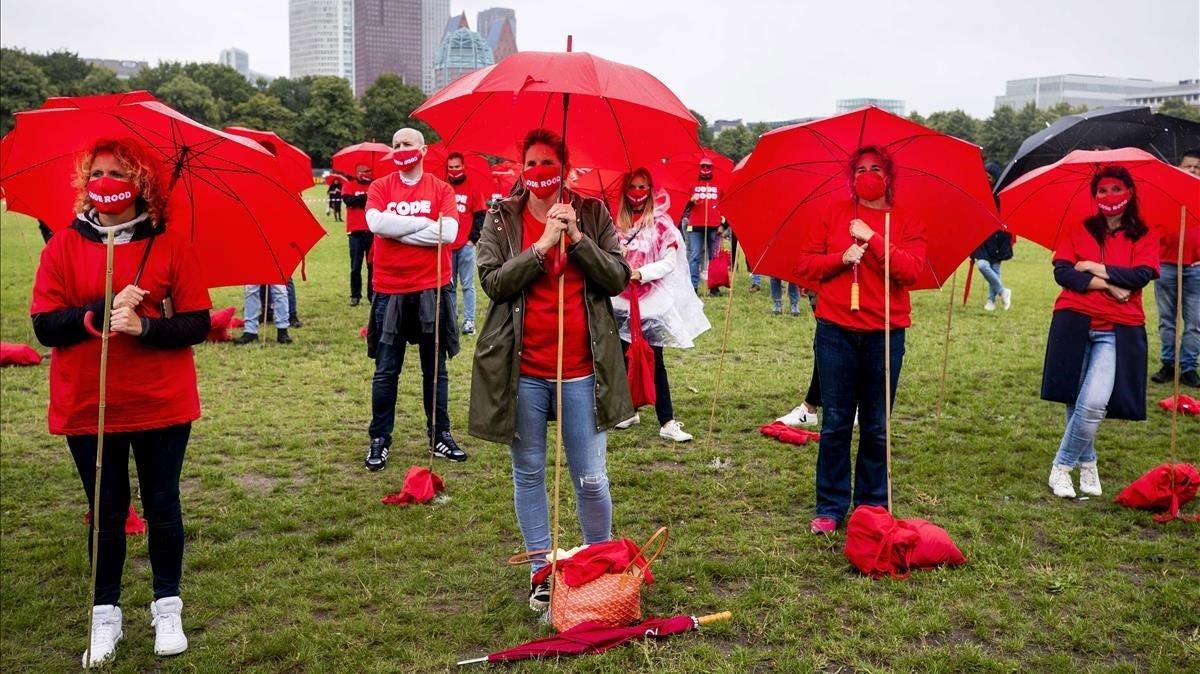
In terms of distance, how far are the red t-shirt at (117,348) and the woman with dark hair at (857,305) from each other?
10.6 feet

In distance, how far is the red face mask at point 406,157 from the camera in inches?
266

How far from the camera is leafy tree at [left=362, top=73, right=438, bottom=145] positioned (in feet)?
278

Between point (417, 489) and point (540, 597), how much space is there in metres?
1.85

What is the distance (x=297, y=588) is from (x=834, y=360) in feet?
10.3

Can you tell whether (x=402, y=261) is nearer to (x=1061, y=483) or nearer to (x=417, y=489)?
(x=417, y=489)

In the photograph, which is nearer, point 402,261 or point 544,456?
point 544,456

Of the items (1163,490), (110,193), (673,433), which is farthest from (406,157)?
(1163,490)

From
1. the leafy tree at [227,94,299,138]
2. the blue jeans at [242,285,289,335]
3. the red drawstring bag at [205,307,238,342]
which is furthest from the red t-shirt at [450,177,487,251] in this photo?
the leafy tree at [227,94,299,138]

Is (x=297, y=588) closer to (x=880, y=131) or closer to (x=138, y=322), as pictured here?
(x=138, y=322)

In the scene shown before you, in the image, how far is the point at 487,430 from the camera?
13.6 ft

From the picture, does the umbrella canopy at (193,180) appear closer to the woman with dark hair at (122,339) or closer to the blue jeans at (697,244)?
the woman with dark hair at (122,339)

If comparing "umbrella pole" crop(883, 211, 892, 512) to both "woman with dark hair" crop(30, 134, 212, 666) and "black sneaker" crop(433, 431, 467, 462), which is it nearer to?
"black sneaker" crop(433, 431, 467, 462)

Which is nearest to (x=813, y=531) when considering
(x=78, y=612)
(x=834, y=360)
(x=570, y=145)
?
(x=834, y=360)

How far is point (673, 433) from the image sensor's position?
297 inches
